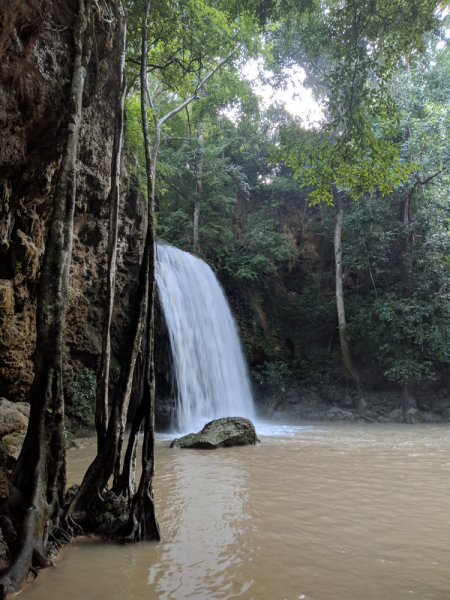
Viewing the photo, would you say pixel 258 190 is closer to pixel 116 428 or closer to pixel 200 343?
pixel 200 343

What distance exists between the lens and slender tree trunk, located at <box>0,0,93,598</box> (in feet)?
9.09

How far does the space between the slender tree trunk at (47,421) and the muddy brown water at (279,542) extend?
0.24m

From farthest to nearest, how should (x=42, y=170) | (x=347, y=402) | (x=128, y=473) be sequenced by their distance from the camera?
(x=347, y=402) < (x=42, y=170) < (x=128, y=473)

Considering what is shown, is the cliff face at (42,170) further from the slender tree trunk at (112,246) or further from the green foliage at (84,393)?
the slender tree trunk at (112,246)

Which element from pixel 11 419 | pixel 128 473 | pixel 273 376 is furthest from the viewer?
pixel 273 376

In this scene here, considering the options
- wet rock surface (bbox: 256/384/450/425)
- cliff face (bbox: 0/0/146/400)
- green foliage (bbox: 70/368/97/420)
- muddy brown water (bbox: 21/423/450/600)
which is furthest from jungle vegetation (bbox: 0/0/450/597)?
green foliage (bbox: 70/368/97/420)

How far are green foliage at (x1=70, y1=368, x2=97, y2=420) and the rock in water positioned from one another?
3.79 metres


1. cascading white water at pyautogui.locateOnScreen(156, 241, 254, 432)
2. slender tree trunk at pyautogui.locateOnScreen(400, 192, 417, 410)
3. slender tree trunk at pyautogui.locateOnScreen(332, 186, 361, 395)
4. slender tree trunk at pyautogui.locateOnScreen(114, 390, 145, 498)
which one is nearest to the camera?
slender tree trunk at pyautogui.locateOnScreen(114, 390, 145, 498)

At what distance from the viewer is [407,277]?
15688mm

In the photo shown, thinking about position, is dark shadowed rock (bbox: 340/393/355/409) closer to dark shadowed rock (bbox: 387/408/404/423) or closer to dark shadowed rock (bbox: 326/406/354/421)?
dark shadowed rock (bbox: 326/406/354/421)

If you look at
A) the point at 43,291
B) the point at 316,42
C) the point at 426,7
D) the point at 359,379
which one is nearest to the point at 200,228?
the point at 359,379

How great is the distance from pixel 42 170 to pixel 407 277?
13.7 meters

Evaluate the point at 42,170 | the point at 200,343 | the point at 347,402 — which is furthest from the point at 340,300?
the point at 42,170

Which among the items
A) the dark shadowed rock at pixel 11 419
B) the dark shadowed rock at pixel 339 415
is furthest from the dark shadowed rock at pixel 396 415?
the dark shadowed rock at pixel 11 419
